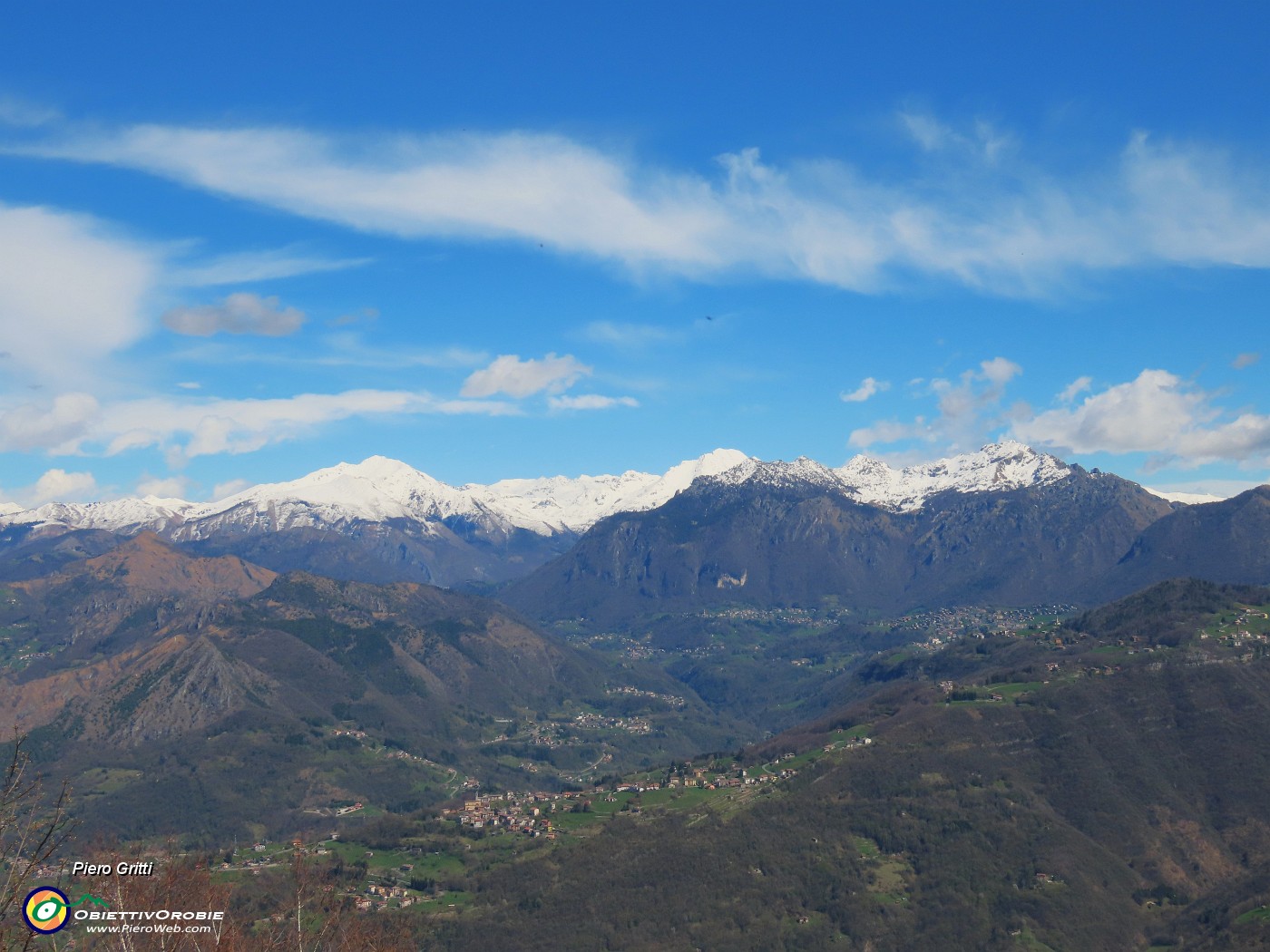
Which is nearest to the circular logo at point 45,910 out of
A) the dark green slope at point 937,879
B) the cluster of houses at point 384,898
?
the dark green slope at point 937,879

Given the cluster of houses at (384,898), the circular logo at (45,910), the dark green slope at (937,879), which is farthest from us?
the cluster of houses at (384,898)

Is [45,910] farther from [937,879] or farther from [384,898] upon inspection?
[937,879]

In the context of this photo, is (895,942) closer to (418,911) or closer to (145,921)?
(418,911)

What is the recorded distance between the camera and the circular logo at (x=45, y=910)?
111 ft

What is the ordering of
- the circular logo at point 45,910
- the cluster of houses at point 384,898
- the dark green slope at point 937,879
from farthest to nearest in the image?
1. the cluster of houses at point 384,898
2. the dark green slope at point 937,879
3. the circular logo at point 45,910

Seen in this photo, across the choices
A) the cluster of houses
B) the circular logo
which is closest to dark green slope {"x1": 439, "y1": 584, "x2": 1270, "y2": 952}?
the cluster of houses

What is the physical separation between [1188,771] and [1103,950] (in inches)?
2263

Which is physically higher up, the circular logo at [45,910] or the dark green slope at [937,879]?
the circular logo at [45,910]

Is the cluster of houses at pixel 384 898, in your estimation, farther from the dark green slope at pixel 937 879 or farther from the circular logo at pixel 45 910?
the circular logo at pixel 45 910

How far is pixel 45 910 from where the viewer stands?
34.6 metres

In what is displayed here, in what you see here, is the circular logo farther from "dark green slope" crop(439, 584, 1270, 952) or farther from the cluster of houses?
the cluster of houses

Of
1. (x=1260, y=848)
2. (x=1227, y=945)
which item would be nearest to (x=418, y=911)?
(x=1227, y=945)

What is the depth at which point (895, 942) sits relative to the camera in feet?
528

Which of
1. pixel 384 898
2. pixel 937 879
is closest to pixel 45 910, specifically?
pixel 384 898
